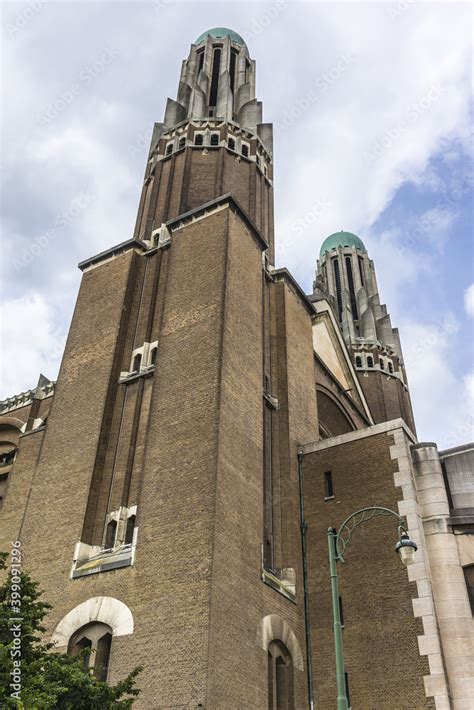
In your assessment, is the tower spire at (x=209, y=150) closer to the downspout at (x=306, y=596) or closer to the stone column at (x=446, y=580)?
the downspout at (x=306, y=596)

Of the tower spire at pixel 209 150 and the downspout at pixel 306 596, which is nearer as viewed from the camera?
the downspout at pixel 306 596

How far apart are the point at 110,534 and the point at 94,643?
3287 mm

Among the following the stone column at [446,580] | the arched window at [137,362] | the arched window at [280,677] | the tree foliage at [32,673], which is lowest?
the tree foliage at [32,673]

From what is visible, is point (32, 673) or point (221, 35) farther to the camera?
point (221, 35)

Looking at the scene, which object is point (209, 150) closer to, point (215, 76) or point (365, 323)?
point (215, 76)

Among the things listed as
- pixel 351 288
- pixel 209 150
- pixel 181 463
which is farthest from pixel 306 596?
pixel 351 288

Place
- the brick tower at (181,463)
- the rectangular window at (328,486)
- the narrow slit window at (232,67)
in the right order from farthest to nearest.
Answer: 1. the narrow slit window at (232,67)
2. the rectangular window at (328,486)
3. the brick tower at (181,463)

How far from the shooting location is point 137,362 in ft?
80.1

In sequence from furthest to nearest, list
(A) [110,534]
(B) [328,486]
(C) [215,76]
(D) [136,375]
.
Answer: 1. (C) [215,76]
2. (D) [136,375]
3. (B) [328,486]
4. (A) [110,534]

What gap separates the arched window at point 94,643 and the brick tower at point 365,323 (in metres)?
27.3

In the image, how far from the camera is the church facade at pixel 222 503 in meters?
17.1

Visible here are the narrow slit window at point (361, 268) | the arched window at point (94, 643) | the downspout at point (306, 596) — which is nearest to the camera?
the arched window at point (94, 643)

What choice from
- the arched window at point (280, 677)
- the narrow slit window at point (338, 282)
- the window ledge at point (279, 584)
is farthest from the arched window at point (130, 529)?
the narrow slit window at point (338, 282)

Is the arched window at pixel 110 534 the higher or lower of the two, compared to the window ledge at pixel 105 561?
higher
